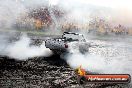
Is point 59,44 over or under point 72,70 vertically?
over

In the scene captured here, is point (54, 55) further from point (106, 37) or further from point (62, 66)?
point (106, 37)

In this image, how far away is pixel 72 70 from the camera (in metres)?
17.3

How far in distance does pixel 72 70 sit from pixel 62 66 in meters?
1.45

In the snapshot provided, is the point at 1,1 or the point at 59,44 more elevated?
the point at 1,1

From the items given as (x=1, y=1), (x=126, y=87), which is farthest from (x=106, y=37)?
(x=126, y=87)

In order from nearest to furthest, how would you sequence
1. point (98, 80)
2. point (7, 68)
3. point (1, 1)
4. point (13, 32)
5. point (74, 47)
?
point (98, 80)
point (7, 68)
point (74, 47)
point (1, 1)
point (13, 32)

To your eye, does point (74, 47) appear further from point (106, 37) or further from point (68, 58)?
point (106, 37)

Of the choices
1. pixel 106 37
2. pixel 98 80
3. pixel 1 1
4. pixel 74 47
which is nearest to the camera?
pixel 98 80

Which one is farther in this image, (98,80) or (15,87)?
(15,87)

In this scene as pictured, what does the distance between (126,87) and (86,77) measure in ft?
13.1

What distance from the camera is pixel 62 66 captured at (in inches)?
732

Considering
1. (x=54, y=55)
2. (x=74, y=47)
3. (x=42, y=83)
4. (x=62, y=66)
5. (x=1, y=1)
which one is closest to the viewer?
(x=42, y=83)

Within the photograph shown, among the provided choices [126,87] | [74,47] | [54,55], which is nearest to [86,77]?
[126,87]

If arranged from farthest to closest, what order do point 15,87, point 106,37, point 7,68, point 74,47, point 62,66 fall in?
point 106,37 → point 74,47 → point 62,66 → point 7,68 → point 15,87
